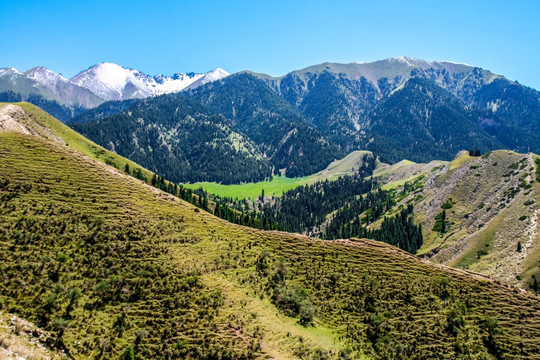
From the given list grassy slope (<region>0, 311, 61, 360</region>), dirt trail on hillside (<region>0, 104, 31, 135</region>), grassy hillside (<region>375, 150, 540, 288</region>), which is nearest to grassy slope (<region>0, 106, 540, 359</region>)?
grassy slope (<region>0, 311, 61, 360</region>)

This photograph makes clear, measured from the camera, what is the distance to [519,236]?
4262 inches

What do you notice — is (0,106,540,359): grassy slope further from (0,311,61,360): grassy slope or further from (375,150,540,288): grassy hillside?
(375,150,540,288): grassy hillside

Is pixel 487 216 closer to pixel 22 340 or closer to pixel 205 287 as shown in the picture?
pixel 205 287

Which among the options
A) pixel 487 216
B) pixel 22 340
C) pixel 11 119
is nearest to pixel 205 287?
pixel 22 340

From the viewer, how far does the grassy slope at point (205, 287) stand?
4203cm

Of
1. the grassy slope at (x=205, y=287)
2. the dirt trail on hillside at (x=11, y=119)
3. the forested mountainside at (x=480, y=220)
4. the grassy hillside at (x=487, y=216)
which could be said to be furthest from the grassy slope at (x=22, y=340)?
the dirt trail on hillside at (x=11, y=119)

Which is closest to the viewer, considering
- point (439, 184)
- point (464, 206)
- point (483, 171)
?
point (464, 206)

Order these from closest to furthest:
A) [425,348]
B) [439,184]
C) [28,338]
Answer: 1. [28,338]
2. [425,348]
3. [439,184]

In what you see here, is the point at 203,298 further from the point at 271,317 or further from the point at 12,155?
the point at 12,155

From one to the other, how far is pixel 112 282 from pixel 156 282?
628cm

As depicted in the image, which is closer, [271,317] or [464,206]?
[271,317]

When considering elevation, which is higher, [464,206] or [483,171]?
[483,171]

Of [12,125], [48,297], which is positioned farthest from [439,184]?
[12,125]

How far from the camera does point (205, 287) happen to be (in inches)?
1999
